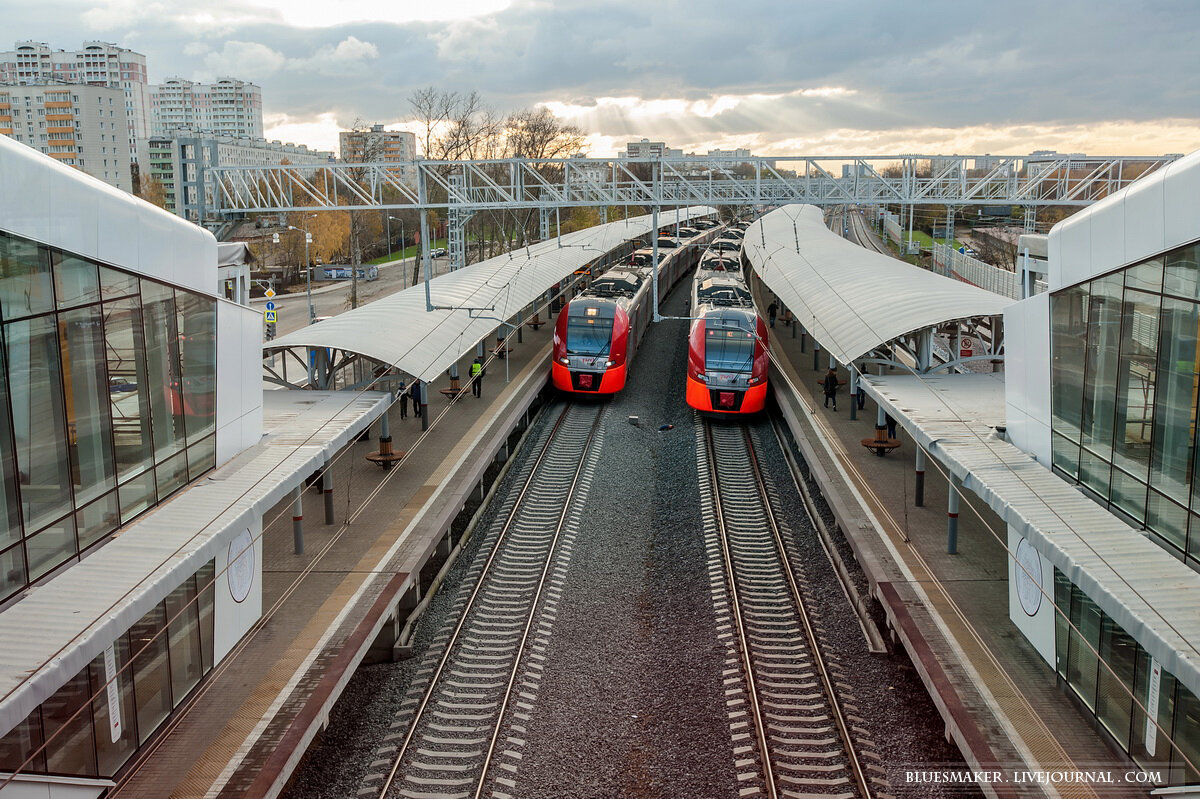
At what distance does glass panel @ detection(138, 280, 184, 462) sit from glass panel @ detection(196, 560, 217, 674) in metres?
1.25

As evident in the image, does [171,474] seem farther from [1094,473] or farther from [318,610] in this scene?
[1094,473]

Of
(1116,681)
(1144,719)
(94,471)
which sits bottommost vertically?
(1144,719)

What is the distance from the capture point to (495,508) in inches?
677

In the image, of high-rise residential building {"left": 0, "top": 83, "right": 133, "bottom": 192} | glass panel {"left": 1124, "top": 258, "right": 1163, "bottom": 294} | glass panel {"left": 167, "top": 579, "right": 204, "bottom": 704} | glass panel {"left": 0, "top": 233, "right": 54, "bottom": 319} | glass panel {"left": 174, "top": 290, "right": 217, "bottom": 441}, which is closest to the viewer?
glass panel {"left": 0, "top": 233, "right": 54, "bottom": 319}

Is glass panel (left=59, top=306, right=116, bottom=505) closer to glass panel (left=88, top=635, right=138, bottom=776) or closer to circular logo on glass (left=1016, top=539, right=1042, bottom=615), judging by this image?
glass panel (left=88, top=635, right=138, bottom=776)

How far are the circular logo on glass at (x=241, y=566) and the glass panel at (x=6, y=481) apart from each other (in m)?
3.07

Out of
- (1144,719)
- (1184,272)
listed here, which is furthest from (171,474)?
(1184,272)

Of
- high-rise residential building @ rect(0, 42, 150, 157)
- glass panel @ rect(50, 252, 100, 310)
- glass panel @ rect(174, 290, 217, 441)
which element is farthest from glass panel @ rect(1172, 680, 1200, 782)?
high-rise residential building @ rect(0, 42, 150, 157)

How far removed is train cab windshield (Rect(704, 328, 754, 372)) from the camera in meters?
22.4

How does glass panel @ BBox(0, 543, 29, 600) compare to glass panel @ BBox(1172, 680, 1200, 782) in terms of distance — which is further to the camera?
glass panel @ BBox(1172, 680, 1200, 782)

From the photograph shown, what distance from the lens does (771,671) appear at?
11.2 m

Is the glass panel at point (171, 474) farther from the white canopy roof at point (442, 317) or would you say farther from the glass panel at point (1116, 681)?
the glass panel at point (1116, 681)

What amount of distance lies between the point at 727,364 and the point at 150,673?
50.9ft

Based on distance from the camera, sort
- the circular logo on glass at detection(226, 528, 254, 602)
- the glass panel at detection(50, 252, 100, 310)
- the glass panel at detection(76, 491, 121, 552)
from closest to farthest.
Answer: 1. the glass panel at detection(50, 252, 100, 310)
2. the glass panel at detection(76, 491, 121, 552)
3. the circular logo on glass at detection(226, 528, 254, 602)
